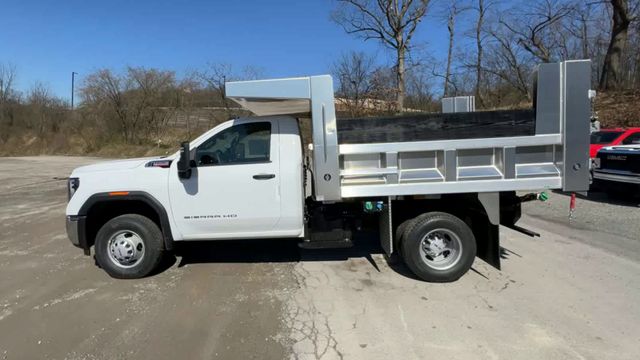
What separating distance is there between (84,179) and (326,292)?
3.28m

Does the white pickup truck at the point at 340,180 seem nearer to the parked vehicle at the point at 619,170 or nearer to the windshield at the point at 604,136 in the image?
the parked vehicle at the point at 619,170

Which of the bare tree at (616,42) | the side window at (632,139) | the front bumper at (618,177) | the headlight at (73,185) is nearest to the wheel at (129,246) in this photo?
the headlight at (73,185)

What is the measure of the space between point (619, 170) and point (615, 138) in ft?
9.09

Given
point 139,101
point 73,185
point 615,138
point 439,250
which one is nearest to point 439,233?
point 439,250

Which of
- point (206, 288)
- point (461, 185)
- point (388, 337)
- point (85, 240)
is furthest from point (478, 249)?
point (85, 240)

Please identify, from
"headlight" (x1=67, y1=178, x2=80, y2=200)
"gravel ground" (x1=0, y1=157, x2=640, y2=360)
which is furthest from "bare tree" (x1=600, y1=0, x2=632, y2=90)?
"headlight" (x1=67, y1=178, x2=80, y2=200)

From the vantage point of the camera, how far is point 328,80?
5.14 metres

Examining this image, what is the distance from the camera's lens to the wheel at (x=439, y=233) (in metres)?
5.46

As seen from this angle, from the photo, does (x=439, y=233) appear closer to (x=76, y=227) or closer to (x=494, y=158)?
(x=494, y=158)

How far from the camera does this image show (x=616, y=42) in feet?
84.0

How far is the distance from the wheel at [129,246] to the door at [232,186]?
41 cm

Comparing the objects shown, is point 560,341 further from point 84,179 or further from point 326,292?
point 84,179

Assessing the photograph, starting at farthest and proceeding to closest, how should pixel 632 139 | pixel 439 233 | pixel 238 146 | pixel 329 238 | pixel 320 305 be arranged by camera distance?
1. pixel 632 139
2. pixel 329 238
3. pixel 238 146
4. pixel 439 233
5. pixel 320 305

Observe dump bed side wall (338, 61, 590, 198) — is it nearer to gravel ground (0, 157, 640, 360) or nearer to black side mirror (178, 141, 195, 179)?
gravel ground (0, 157, 640, 360)
